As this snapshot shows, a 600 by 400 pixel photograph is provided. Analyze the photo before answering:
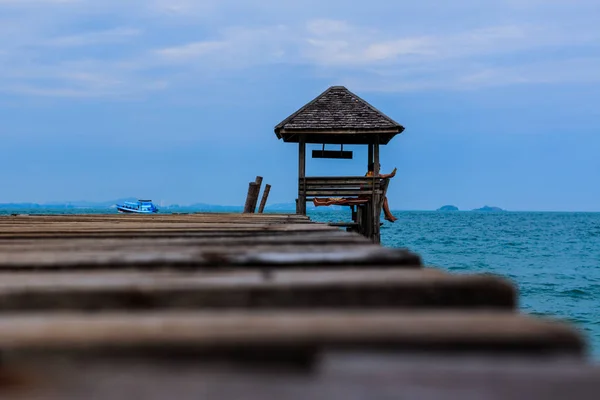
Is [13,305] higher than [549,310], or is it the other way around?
[13,305]

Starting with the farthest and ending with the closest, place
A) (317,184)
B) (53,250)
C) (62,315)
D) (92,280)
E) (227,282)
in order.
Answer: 1. (317,184)
2. (53,250)
3. (92,280)
4. (227,282)
5. (62,315)

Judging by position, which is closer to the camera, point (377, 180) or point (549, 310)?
point (377, 180)

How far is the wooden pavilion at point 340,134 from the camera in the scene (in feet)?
47.6

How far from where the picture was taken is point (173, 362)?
0.96m

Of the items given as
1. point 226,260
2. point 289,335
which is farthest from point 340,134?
point 289,335

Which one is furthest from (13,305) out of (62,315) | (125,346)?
(125,346)

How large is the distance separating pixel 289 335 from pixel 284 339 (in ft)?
0.06

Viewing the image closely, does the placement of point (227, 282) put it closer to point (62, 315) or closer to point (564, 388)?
point (62, 315)

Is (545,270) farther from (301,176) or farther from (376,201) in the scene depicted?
(301,176)

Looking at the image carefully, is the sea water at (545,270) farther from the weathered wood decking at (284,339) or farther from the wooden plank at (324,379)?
the wooden plank at (324,379)

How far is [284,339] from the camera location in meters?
1.00

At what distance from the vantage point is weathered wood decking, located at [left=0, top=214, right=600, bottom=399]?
0.88 meters

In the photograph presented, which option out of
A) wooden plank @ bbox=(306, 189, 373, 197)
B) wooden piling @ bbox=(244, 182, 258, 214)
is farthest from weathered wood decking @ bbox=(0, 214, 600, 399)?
wooden piling @ bbox=(244, 182, 258, 214)

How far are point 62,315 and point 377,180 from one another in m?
13.8
